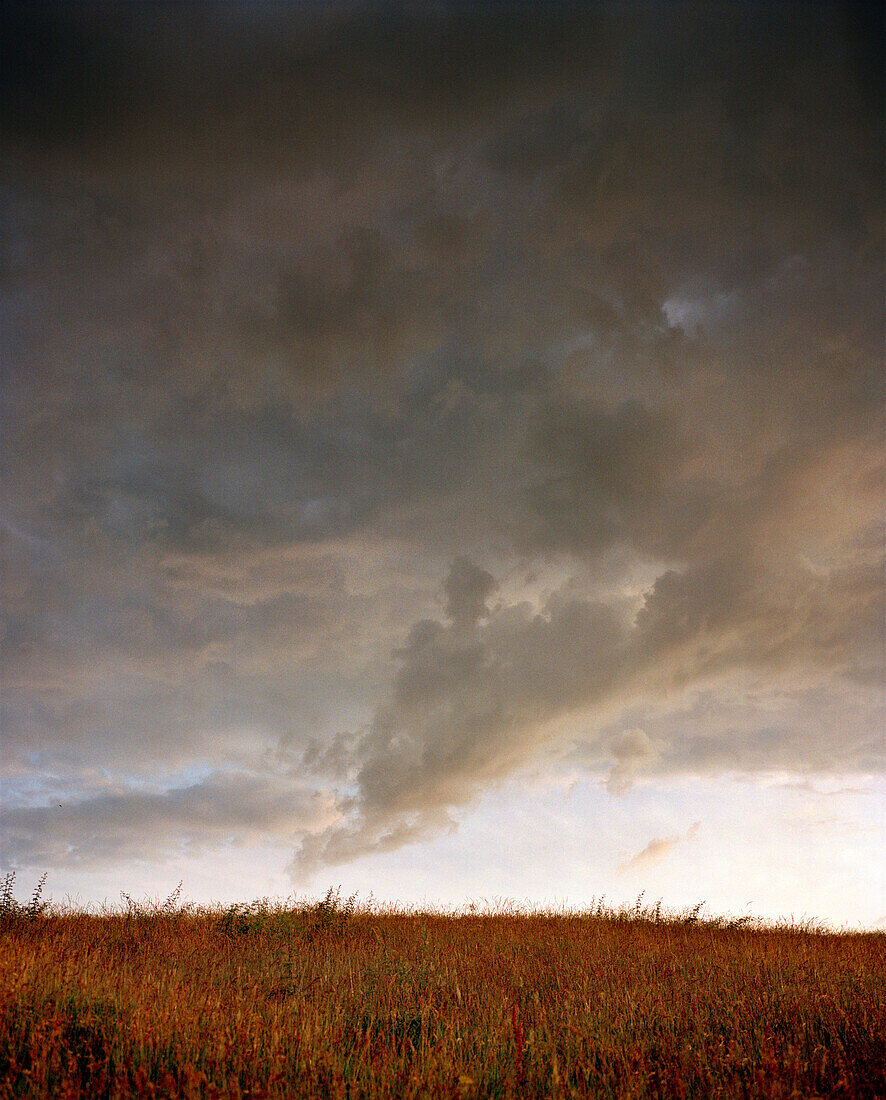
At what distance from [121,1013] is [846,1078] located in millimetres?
6791

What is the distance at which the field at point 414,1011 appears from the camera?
598 cm

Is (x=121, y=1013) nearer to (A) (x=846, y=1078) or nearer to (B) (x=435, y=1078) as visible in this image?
(B) (x=435, y=1078)

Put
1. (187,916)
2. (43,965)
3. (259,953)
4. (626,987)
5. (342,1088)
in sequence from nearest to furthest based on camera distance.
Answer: (342,1088) → (43,965) → (626,987) → (259,953) → (187,916)

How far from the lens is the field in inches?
235

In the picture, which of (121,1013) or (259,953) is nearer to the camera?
(121,1013)

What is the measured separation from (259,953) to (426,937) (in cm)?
332

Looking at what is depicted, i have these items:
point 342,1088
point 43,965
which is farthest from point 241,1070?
point 43,965

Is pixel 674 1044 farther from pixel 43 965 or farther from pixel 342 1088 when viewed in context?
pixel 43 965

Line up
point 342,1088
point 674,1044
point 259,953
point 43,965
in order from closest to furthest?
point 342,1088, point 674,1044, point 43,965, point 259,953

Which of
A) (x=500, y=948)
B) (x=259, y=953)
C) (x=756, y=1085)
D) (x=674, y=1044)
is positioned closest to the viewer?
(x=756, y=1085)

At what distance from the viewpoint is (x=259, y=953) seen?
12047 millimetres

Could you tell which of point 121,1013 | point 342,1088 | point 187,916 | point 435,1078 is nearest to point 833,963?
point 435,1078

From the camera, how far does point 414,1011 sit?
828 cm

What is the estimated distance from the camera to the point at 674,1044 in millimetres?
7211
